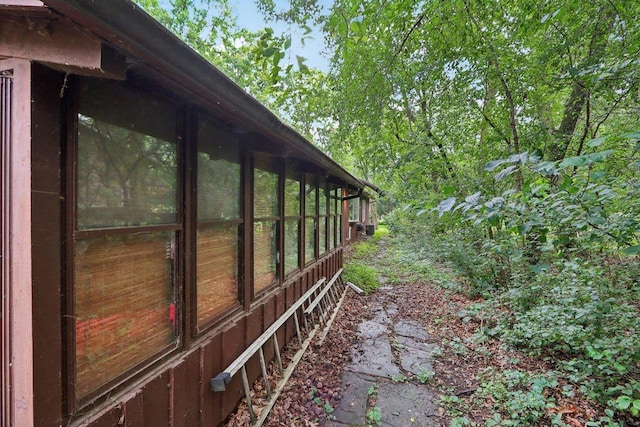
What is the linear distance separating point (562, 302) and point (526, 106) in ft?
11.5

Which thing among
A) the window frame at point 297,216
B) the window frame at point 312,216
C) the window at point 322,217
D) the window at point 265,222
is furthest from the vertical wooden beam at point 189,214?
the window at point 322,217

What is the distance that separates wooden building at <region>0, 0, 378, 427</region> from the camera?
1.13 metres

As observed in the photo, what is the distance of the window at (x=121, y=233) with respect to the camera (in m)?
1.39

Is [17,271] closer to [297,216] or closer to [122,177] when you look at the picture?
[122,177]

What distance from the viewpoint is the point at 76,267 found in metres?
1.36

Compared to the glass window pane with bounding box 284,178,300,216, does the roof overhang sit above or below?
above

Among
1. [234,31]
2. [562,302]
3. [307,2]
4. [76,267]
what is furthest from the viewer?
[234,31]

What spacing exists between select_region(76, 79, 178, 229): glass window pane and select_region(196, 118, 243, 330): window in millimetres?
317

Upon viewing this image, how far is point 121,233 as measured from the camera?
1.56 metres

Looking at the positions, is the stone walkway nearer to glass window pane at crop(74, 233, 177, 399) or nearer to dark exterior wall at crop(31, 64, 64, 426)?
glass window pane at crop(74, 233, 177, 399)

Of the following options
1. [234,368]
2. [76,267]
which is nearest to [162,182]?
[76,267]

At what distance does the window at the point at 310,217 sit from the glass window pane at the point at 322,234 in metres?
0.42

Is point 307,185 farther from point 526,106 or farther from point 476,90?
point 526,106

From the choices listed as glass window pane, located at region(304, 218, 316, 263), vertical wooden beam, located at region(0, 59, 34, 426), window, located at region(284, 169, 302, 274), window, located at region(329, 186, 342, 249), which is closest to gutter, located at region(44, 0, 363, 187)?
vertical wooden beam, located at region(0, 59, 34, 426)
